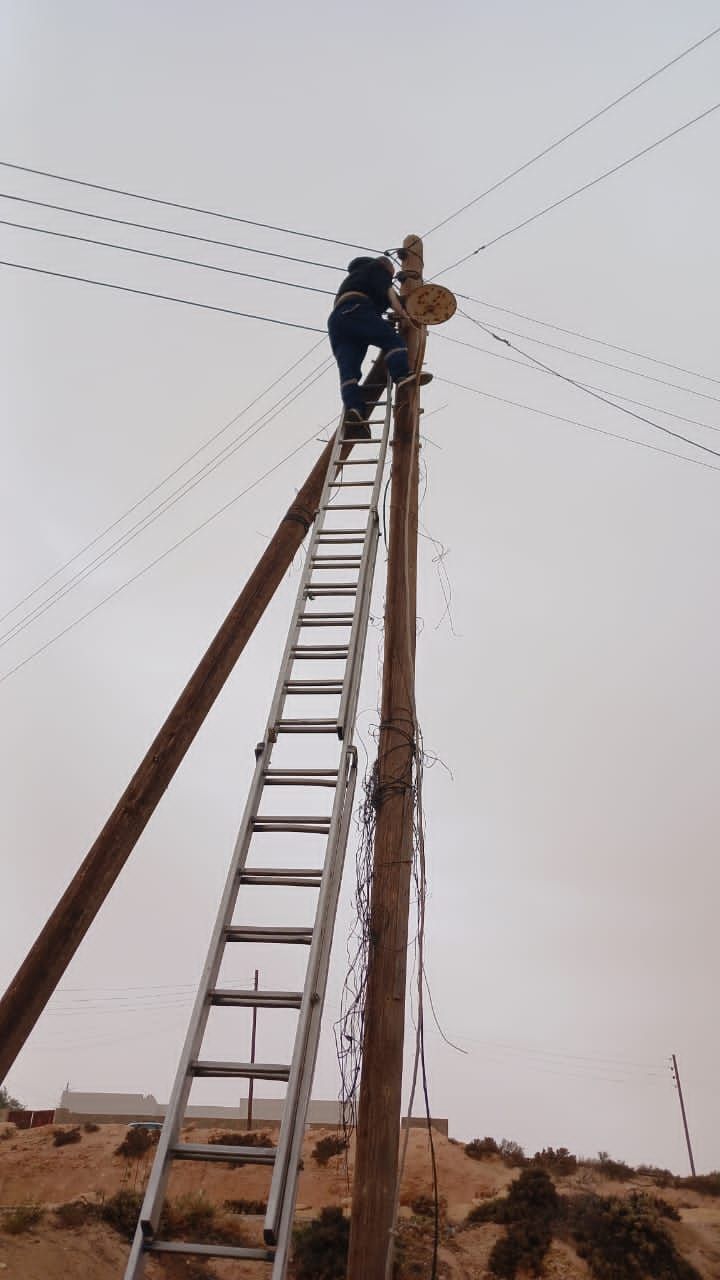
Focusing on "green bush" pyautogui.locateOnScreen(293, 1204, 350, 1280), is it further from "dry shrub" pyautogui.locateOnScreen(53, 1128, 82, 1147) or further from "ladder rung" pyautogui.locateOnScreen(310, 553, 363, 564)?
"dry shrub" pyautogui.locateOnScreen(53, 1128, 82, 1147)

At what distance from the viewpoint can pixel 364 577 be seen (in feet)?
15.3

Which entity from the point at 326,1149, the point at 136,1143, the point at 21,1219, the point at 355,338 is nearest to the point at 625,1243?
the point at 21,1219

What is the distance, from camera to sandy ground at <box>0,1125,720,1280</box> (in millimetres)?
10156

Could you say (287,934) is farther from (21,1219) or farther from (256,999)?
(21,1219)

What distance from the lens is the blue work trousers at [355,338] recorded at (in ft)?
18.8

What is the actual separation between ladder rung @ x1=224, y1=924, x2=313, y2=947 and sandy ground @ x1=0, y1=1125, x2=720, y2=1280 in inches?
356

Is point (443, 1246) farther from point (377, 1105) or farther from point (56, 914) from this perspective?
point (56, 914)

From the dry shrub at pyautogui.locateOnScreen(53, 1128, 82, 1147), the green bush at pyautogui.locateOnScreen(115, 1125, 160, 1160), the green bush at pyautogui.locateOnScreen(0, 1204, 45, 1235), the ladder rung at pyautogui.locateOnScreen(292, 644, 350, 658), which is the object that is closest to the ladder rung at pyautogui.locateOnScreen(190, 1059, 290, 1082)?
the ladder rung at pyautogui.locateOnScreen(292, 644, 350, 658)

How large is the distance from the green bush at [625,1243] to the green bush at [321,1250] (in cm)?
307

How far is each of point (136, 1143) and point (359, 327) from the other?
19.1m

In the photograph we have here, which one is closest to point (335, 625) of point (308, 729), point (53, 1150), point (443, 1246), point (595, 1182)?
point (308, 729)

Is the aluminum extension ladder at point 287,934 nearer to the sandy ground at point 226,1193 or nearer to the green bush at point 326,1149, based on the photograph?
the sandy ground at point 226,1193

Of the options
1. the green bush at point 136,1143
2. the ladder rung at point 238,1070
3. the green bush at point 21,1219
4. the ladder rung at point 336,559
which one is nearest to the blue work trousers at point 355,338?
the ladder rung at point 336,559

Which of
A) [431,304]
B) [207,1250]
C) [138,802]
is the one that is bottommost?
[207,1250]
